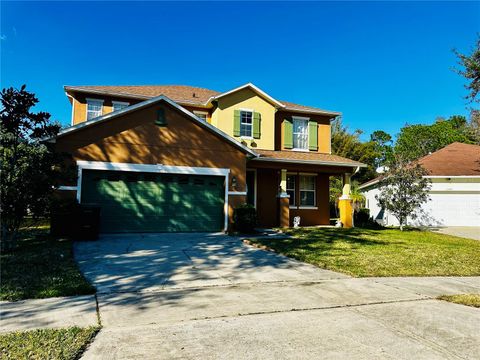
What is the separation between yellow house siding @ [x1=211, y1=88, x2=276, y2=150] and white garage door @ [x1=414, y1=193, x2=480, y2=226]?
11.5 metres

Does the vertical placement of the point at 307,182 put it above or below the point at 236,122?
below

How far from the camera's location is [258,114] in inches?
703

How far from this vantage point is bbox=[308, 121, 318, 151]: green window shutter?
19.1 metres

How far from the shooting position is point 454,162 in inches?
934

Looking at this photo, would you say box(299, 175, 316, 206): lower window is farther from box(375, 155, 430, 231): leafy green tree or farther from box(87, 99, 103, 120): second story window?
box(87, 99, 103, 120): second story window

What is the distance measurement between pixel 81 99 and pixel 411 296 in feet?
52.7

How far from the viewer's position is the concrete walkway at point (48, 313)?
13.1ft

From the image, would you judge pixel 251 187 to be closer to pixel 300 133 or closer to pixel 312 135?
pixel 300 133

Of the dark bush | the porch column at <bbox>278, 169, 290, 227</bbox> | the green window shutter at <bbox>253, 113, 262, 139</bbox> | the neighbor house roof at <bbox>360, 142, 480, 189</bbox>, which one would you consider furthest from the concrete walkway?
the neighbor house roof at <bbox>360, 142, 480, 189</bbox>

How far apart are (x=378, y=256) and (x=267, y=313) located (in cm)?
596

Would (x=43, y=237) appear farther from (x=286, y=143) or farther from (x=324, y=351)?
(x=286, y=143)

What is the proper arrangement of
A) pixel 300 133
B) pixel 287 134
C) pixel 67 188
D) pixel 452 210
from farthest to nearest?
pixel 452 210, pixel 300 133, pixel 287 134, pixel 67 188

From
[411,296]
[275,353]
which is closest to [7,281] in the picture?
[275,353]

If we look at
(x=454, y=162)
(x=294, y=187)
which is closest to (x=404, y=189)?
(x=294, y=187)
